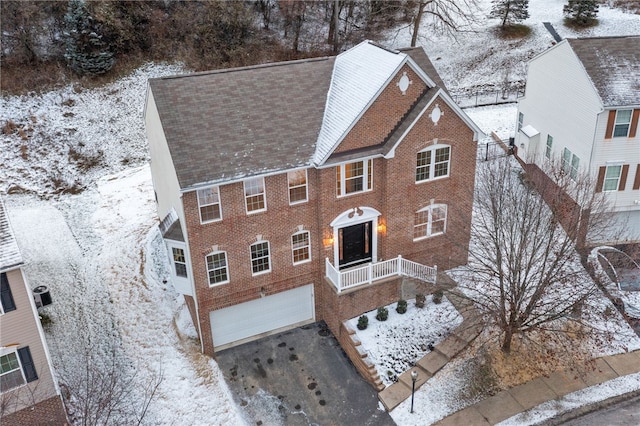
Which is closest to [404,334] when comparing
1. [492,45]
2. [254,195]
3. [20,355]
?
[254,195]

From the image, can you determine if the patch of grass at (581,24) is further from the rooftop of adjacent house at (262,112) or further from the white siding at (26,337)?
the white siding at (26,337)

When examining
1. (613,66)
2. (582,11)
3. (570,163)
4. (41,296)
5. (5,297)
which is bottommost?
(41,296)

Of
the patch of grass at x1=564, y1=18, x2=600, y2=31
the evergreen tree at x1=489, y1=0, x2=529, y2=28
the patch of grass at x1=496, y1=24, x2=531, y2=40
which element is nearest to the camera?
the evergreen tree at x1=489, y1=0, x2=529, y2=28

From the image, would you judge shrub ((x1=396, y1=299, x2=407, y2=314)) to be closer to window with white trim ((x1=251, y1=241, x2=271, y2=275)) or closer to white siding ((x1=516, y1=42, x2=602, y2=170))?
window with white trim ((x1=251, y1=241, x2=271, y2=275))

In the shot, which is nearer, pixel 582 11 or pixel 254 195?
pixel 254 195

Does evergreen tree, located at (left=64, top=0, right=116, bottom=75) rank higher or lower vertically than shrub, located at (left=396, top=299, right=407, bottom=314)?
higher

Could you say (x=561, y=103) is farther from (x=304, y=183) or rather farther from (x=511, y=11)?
(x=511, y=11)

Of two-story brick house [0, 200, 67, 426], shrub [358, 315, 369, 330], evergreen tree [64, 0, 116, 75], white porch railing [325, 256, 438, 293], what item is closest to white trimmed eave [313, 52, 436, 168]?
white porch railing [325, 256, 438, 293]

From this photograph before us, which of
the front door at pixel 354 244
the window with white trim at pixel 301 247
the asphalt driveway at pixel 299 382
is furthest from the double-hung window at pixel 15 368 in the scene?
the front door at pixel 354 244
